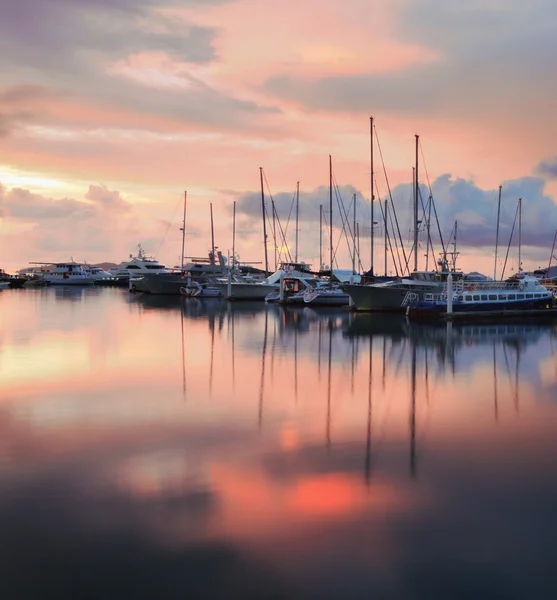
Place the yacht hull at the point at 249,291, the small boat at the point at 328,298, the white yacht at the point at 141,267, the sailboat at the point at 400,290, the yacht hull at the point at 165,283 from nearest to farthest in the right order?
the sailboat at the point at 400,290
the small boat at the point at 328,298
the yacht hull at the point at 249,291
the yacht hull at the point at 165,283
the white yacht at the point at 141,267

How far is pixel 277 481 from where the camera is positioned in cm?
1019

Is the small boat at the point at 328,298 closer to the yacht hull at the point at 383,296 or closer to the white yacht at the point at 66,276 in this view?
the yacht hull at the point at 383,296

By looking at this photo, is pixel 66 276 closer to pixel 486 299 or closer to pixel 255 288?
pixel 255 288

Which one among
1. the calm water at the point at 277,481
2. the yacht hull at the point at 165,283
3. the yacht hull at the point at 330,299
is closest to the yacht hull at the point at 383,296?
the yacht hull at the point at 330,299

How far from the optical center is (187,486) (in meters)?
9.83

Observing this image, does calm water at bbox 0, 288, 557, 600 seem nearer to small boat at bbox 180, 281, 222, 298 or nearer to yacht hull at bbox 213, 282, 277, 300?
yacht hull at bbox 213, 282, 277, 300

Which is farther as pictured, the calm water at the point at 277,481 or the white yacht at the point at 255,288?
the white yacht at the point at 255,288

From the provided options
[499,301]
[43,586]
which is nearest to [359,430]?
[43,586]

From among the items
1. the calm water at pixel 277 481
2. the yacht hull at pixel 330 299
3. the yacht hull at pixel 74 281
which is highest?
the yacht hull at pixel 74 281

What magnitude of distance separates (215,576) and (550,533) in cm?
427

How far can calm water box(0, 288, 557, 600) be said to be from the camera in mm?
7121

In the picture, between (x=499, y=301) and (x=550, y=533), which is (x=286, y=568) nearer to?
(x=550, y=533)

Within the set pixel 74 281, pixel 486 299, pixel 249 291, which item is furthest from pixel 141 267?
pixel 486 299

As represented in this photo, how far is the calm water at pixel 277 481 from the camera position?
7121mm
